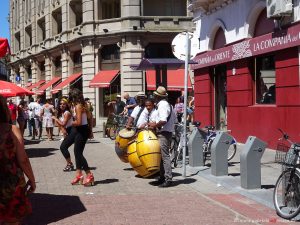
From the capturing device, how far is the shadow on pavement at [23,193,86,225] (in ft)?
21.8

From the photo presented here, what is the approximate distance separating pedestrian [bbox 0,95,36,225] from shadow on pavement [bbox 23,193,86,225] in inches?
96.6

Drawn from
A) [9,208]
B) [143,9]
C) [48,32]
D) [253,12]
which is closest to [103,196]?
[9,208]

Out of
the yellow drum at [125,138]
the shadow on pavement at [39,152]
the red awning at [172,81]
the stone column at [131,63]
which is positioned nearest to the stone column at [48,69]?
the stone column at [131,63]

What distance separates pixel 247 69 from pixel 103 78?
16.0 metres

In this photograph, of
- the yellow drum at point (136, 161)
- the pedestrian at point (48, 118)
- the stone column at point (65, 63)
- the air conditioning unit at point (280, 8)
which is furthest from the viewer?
the stone column at point (65, 63)

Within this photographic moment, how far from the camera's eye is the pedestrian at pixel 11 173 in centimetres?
403

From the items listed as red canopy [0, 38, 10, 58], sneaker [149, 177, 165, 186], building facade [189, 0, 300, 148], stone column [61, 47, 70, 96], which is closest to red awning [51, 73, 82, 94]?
stone column [61, 47, 70, 96]

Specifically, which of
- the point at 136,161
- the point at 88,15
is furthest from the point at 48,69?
the point at 136,161

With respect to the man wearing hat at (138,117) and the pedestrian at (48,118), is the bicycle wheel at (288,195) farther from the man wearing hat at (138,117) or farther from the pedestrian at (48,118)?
the pedestrian at (48,118)

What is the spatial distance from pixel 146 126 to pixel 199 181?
1456mm

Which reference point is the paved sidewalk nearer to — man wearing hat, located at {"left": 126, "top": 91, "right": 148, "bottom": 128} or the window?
man wearing hat, located at {"left": 126, "top": 91, "right": 148, "bottom": 128}

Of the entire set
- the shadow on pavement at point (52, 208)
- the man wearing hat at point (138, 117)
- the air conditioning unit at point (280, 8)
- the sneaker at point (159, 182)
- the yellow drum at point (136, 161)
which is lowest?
the shadow on pavement at point (52, 208)

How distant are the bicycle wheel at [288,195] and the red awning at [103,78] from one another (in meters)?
23.2

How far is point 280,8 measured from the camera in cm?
1290
